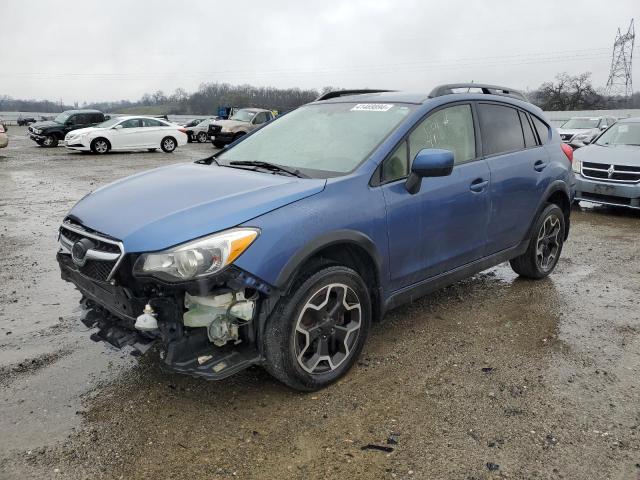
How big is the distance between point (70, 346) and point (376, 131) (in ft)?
8.84

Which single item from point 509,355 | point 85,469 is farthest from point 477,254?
point 85,469

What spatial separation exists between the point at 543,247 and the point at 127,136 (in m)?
19.4

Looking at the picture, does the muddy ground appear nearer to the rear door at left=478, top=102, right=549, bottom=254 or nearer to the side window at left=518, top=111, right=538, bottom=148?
the rear door at left=478, top=102, right=549, bottom=254

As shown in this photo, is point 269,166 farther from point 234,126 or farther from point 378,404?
point 234,126

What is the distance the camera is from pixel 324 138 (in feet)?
12.6

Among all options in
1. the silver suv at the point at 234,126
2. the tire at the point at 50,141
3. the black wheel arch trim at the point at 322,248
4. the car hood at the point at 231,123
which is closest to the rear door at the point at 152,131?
the silver suv at the point at 234,126

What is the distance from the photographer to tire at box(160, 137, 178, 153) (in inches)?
880

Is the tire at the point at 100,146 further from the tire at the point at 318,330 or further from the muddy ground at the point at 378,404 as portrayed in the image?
the tire at the point at 318,330

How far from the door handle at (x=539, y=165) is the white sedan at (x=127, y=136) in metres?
19.1

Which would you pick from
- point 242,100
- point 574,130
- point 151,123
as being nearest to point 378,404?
point 151,123

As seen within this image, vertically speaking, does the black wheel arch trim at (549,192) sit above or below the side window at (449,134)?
below

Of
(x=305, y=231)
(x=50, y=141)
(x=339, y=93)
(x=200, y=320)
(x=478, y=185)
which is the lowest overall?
(x=200, y=320)

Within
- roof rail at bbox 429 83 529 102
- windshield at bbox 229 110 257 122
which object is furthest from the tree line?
roof rail at bbox 429 83 529 102

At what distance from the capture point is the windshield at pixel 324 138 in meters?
3.53
